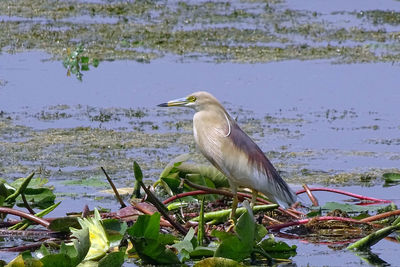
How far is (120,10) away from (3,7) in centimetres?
172

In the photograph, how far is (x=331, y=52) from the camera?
528 inches

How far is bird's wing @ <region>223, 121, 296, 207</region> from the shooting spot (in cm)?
664

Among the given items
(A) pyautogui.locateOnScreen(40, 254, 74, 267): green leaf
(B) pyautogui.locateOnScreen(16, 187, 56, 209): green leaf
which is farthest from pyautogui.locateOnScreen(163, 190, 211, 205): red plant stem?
(A) pyautogui.locateOnScreen(40, 254, 74, 267): green leaf

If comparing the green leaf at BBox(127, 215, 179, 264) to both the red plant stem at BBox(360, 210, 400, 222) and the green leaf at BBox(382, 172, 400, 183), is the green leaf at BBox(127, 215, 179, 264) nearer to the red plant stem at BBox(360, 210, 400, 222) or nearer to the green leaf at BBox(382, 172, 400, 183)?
the red plant stem at BBox(360, 210, 400, 222)

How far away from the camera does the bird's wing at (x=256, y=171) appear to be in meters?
6.64

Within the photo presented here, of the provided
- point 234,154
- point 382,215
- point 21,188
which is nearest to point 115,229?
point 21,188

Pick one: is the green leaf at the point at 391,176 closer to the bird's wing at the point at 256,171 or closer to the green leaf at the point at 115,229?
the bird's wing at the point at 256,171

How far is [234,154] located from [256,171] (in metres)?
0.19

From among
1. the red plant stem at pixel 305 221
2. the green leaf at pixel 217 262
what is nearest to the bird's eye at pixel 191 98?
the red plant stem at pixel 305 221

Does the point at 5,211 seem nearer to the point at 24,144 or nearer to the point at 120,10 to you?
the point at 24,144

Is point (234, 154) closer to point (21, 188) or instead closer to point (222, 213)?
point (222, 213)

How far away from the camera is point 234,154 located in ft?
22.4

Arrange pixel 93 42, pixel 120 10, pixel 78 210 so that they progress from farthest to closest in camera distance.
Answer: pixel 120 10 → pixel 93 42 → pixel 78 210

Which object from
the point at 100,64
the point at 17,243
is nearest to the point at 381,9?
the point at 100,64
